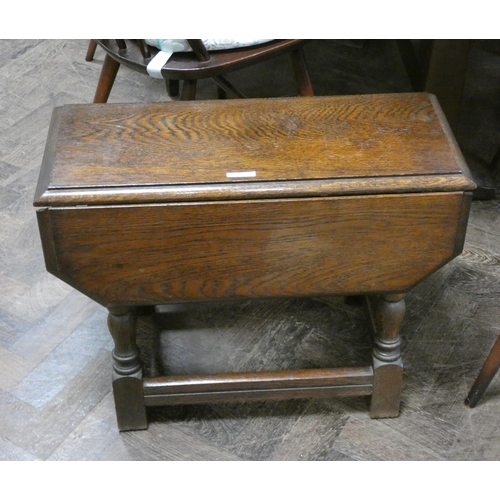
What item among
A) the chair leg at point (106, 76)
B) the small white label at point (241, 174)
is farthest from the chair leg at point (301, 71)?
the small white label at point (241, 174)

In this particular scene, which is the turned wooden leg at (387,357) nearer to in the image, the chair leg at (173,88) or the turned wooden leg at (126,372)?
the turned wooden leg at (126,372)

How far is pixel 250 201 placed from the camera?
4.31 feet

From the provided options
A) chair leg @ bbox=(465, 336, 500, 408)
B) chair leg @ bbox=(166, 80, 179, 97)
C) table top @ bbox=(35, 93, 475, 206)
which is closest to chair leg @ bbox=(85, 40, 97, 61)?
chair leg @ bbox=(166, 80, 179, 97)

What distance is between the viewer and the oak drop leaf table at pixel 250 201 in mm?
1319

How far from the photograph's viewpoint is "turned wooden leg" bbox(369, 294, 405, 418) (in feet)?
5.01

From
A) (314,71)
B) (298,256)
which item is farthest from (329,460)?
(314,71)

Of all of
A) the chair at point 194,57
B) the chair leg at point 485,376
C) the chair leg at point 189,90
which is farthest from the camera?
the chair leg at point 189,90

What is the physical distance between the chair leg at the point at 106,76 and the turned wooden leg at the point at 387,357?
97 centimetres

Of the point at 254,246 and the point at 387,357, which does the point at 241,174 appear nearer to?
the point at 254,246

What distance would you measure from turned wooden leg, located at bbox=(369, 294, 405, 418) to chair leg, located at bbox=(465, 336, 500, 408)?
0.54 ft

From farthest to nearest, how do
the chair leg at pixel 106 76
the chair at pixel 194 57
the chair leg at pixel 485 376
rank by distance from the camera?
1. the chair leg at pixel 106 76
2. the chair at pixel 194 57
3. the chair leg at pixel 485 376

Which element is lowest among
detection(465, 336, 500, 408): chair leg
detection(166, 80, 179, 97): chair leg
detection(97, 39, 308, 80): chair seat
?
detection(465, 336, 500, 408): chair leg

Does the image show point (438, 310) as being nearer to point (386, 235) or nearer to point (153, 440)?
point (386, 235)

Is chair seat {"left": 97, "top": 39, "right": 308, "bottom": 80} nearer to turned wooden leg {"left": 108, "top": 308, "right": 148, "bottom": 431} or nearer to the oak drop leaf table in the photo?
the oak drop leaf table
